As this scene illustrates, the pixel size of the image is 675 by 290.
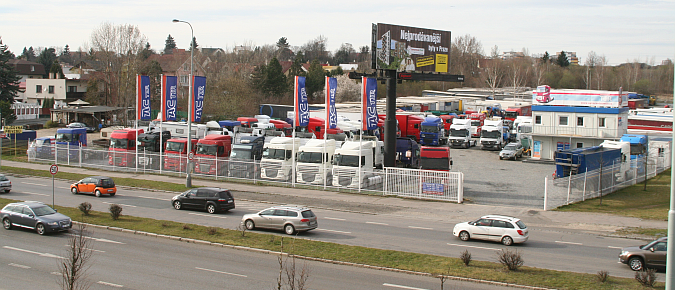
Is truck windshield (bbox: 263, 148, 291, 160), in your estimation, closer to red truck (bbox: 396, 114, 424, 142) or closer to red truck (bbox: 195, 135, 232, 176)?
red truck (bbox: 195, 135, 232, 176)

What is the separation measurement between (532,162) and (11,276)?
139 feet

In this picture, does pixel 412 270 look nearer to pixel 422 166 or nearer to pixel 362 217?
pixel 362 217

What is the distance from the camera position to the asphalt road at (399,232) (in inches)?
758

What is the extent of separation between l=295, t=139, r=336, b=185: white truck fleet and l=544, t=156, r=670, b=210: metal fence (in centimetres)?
1311

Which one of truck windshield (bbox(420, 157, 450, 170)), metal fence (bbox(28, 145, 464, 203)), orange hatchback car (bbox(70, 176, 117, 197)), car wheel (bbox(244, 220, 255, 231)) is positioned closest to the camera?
car wheel (bbox(244, 220, 255, 231))

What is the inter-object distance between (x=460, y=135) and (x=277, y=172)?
27924 mm

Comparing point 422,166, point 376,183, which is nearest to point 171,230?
point 376,183

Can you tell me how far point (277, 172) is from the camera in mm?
35844

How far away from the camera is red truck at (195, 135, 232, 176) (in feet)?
123

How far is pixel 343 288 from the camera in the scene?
15375mm

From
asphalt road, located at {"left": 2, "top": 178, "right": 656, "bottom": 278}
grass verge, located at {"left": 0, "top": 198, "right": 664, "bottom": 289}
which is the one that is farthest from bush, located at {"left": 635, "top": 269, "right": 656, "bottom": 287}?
asphalt road, located at {"left": 2, "top": 178, "right": 656, "bottom": 278}

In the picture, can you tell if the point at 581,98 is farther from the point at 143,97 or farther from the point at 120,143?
the point at 120,143

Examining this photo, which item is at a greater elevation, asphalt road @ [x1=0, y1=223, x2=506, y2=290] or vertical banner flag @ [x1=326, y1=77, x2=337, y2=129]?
vertical banner flag @ [x1=326, y1=77, x2=337, y2=129]

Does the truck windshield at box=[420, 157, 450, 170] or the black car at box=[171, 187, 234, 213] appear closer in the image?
the black car at box=[171, 187, 234, 213]
